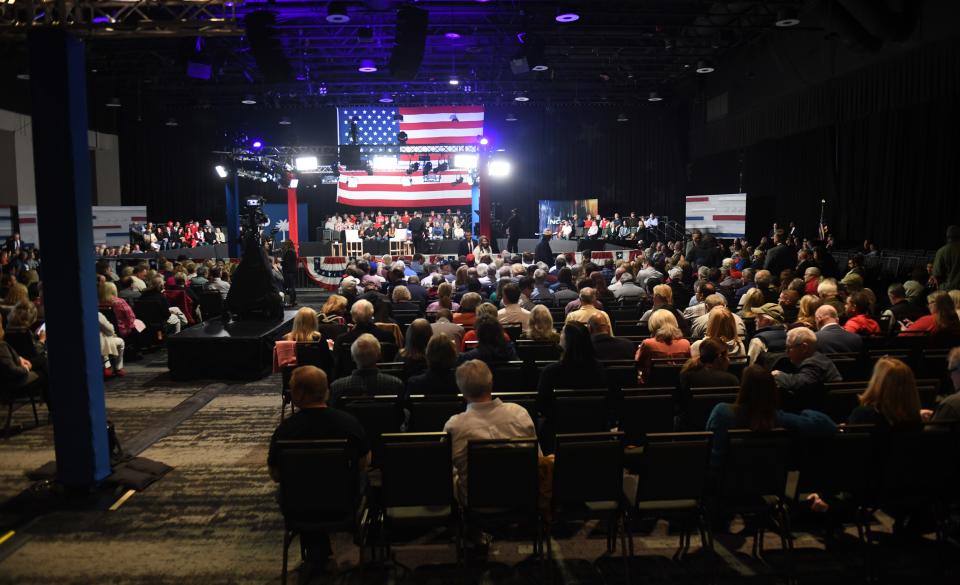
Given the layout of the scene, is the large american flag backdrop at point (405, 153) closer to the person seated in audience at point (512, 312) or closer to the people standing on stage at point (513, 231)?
the people standing on stage at point (513, 231)

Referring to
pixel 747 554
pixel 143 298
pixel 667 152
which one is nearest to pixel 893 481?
pixel 747 554

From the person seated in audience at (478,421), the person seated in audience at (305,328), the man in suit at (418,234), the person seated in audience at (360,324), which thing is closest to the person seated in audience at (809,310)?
the person seated in audience at (478,421)

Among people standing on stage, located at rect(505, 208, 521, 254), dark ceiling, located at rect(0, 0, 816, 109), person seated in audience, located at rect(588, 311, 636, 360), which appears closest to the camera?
person seated in audience, located at rect(588, 311, 636, 360)

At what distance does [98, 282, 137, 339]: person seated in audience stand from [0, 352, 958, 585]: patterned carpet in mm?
4070

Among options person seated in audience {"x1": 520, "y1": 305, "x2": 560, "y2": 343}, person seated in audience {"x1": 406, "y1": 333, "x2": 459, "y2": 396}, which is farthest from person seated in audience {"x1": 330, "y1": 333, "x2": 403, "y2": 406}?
person seated in audience {"x1": 520, "y1": 305, "x2": 560, "y2": 343}

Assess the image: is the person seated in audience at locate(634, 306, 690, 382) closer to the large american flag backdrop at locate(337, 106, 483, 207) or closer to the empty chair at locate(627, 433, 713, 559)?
the empty chair at locate(627, 433, 713, 559)

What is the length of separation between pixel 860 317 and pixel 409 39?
28.9 ft

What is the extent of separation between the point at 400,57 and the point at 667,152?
43.0ft

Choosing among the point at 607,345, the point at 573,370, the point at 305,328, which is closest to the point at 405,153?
the point at 305,328

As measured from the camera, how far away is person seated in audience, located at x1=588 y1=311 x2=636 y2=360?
234 inches

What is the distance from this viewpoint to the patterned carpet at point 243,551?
393 cm

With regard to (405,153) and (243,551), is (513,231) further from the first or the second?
(243,551)

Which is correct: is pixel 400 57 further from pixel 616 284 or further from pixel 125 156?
pixel 125 156

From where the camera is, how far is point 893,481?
3.96 meters
